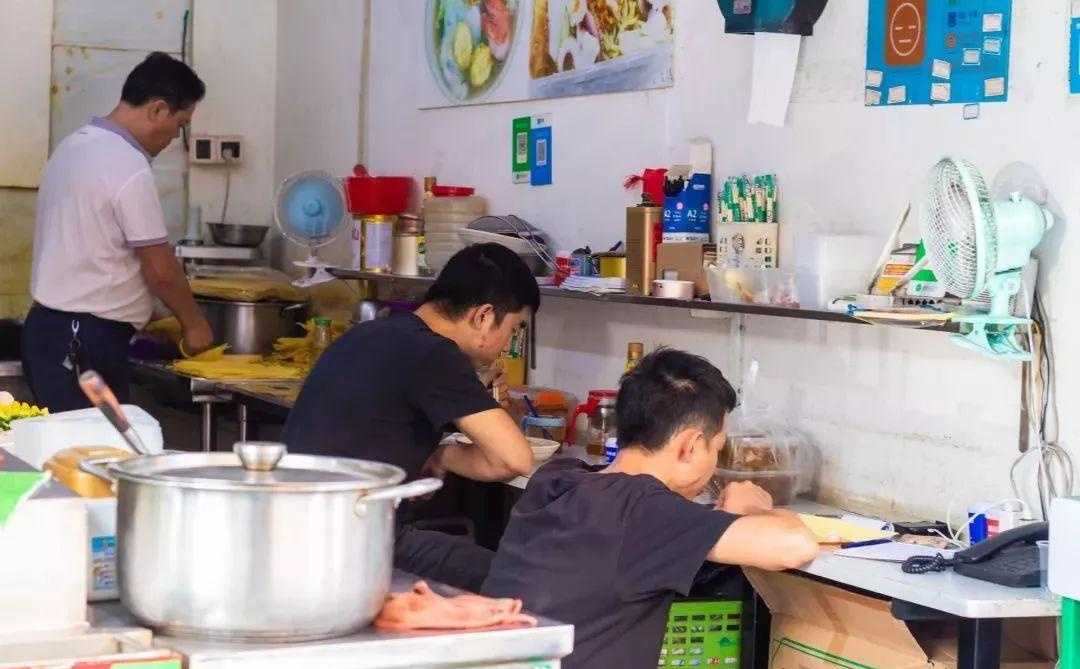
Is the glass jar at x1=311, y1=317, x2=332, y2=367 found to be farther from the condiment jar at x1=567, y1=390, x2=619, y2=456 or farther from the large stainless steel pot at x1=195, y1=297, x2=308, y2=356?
the condiment jar at x1=567, y1=390, x2=619, y2=456

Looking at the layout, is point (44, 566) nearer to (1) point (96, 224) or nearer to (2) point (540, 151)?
(2) point (540, 151)

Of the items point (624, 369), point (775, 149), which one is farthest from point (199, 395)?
point (775, 149)

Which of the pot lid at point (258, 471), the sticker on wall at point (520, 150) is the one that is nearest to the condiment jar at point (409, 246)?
the sticker on wall at point (520, 150)

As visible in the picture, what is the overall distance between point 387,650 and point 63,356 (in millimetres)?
4062

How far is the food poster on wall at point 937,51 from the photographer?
12.1ft

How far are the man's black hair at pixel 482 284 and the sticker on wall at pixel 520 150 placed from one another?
1.64 meters

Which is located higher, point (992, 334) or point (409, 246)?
point (409, 246)

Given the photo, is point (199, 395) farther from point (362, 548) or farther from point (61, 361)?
point (362, 548)

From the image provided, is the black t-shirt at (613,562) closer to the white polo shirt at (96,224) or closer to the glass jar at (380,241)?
the white polo shirt at (96,224)

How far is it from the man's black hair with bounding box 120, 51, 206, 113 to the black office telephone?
142 inches

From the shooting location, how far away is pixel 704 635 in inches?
147

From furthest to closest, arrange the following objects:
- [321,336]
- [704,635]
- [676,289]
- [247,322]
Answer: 1. [247,322]
2. [321,336]
3. [676,289]
4. [704,635]

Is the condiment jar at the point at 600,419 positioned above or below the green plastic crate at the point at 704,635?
above

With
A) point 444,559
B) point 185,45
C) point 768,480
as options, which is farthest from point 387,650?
point 185,45
